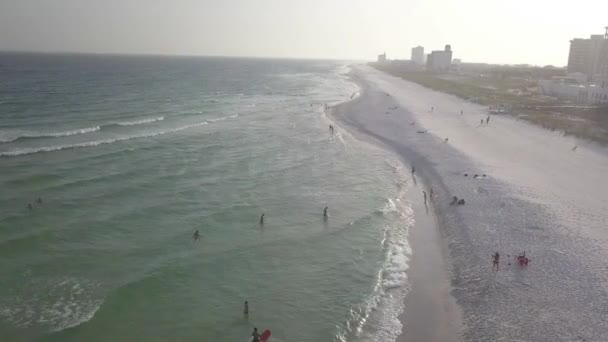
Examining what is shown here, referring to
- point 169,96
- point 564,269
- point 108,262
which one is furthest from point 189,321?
point 169,96

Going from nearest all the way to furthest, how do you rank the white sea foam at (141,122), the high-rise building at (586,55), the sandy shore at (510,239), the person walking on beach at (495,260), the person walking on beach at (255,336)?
the person walking on beach at (255,336) → the sandy shore at (510,239) → the person walking on beach at (495,260) → the white sea foam at (141,122) → the high-rise building at (586,55)

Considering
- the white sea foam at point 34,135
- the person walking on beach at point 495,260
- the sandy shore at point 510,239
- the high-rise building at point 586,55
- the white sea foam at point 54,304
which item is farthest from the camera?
the high-rise building at point 586,55

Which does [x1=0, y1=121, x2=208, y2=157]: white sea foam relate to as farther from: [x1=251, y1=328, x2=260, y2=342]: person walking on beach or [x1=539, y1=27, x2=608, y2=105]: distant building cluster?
[x1=539, y1=27, x2=608, y2=105]: distant building cluster

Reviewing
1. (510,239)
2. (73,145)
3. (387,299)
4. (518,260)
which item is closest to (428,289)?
(387,299)

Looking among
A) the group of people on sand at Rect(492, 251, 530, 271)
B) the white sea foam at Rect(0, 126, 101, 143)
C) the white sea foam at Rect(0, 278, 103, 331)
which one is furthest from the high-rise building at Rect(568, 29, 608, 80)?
the white sea foam at Rect(0, 278, 103, 331)

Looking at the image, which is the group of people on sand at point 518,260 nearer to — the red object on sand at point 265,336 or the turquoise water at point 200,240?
the turquoise water at point 200,240

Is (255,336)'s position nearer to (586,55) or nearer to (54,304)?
(54,304)

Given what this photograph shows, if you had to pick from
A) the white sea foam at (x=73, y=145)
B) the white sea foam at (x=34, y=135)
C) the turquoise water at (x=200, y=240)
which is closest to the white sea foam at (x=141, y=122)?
the white sea foam at (x=34, y=135)
